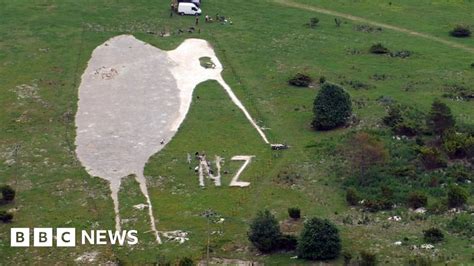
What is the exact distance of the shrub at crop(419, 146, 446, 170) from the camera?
293 ft

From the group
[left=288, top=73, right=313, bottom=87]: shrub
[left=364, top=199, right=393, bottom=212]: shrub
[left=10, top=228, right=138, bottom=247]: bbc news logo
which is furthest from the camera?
[left=288, top=73, right=313, bottom=87]: shrub

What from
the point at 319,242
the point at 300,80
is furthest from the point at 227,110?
the point at 319,242

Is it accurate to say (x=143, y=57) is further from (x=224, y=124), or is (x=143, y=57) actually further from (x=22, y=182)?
(x=22, y=182)

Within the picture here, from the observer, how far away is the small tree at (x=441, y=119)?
9525 centimetres

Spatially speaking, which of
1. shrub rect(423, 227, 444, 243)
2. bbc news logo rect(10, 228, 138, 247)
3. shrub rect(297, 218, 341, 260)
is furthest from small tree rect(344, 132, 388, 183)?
bbc news logo rect(10, 228, 138, 247)

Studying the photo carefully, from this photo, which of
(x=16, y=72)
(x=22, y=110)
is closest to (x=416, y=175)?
(x=22, y=110)

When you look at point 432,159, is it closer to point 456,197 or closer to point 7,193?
point 456,197

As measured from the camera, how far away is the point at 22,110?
348ft

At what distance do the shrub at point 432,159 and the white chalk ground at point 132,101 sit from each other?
57.3 ft

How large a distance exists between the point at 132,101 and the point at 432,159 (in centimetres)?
3781

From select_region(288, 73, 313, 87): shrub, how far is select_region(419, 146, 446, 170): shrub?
2684 centimetres

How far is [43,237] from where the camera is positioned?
78.6 metres

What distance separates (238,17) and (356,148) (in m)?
53.3

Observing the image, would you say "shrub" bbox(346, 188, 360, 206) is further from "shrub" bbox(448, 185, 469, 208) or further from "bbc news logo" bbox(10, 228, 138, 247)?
"bbc news logo" bbox(10, 228, 138, 247)
